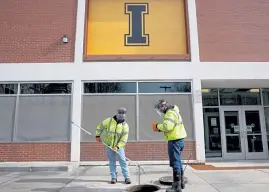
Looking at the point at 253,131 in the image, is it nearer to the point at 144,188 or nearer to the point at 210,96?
the point at 210,96

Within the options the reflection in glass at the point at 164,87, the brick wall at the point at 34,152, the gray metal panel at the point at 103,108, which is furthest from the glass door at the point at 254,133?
the brick wall at the point at 34,152

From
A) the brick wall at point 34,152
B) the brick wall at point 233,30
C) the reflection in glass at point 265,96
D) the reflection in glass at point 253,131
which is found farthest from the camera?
the reflection in glass at point 265,96

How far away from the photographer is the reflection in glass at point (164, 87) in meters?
10.9

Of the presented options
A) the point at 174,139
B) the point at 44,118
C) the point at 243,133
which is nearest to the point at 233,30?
the point at 243,133

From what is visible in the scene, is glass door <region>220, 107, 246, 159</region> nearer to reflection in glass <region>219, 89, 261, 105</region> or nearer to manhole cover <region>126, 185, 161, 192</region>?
reflection in glass <region>219, 89, 261, 105</region>

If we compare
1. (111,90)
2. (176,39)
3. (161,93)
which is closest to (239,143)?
(161,93)

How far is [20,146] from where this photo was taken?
1041cm

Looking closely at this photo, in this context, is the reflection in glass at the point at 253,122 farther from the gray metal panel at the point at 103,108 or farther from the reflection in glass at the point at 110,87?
the reflection in glass at the point at 110,87

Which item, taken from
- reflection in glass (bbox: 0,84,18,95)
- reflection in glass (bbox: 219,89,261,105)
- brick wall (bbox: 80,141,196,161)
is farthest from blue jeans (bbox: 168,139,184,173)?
reflection in glass (bbox: 0,84,18,95)

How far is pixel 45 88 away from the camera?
1090cm

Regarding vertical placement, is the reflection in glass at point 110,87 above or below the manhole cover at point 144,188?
above

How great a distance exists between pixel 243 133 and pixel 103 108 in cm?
647

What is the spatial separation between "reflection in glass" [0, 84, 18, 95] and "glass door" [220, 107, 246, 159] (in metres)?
9.00

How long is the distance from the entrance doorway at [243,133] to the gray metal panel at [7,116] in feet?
29.5
